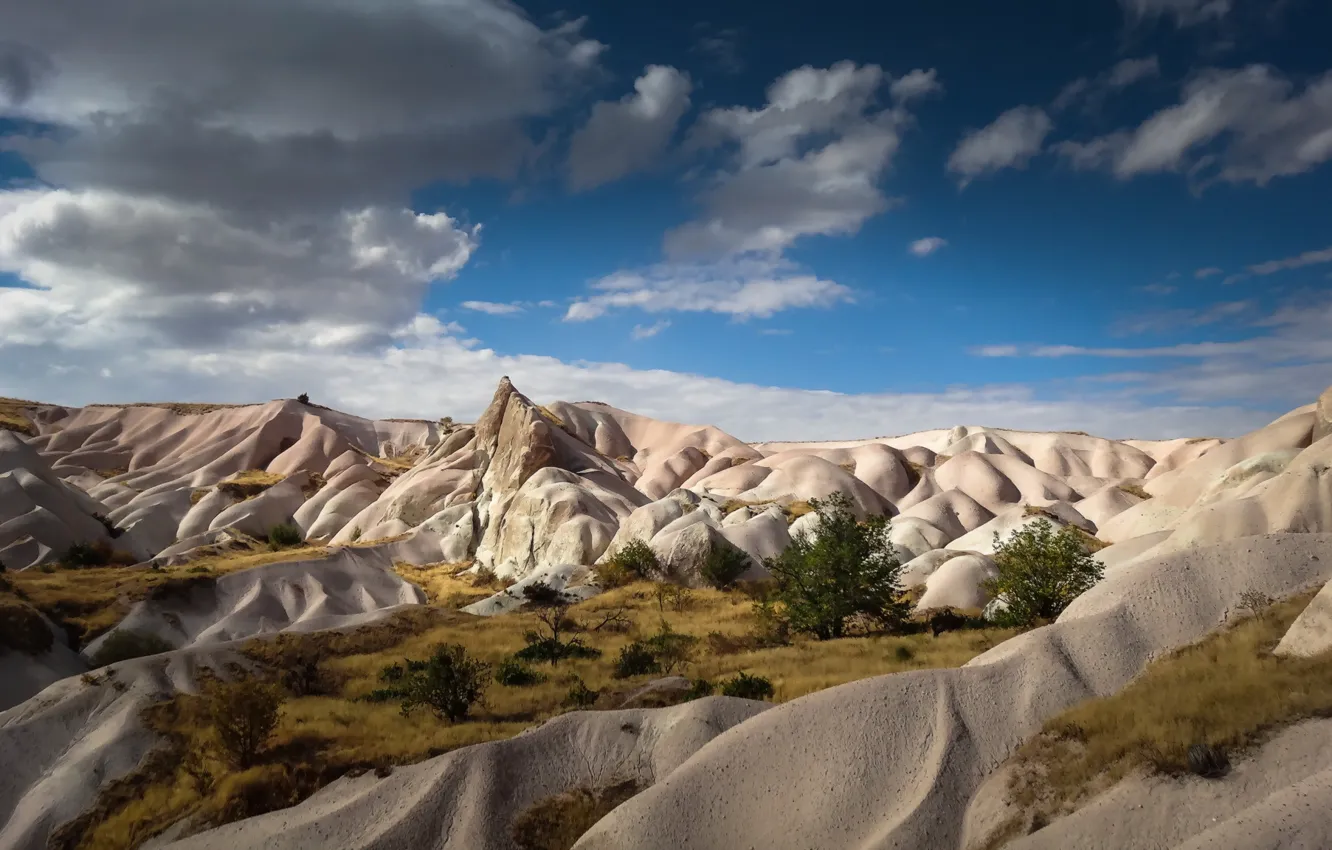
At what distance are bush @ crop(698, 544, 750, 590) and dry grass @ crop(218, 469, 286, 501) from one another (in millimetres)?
53539

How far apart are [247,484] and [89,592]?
50397 millimetres

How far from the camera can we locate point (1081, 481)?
90.1 metres

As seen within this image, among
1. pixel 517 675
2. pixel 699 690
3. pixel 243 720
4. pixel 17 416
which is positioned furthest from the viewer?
pixel 17 416

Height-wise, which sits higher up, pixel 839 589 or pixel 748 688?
pixel 839 589

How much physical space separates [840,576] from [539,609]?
13322 mm

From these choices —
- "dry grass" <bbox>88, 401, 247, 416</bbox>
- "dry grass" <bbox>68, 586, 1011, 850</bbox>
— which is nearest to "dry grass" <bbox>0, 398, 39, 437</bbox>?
"dry grass" <bbox>88, 401, 247, 416</bbox>

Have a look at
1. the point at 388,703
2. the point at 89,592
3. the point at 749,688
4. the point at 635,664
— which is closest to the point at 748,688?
the point at 749,688

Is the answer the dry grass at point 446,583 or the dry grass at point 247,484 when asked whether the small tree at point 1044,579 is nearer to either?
the dry grass at point 446,583

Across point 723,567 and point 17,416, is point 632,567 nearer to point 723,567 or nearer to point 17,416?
point 723,567

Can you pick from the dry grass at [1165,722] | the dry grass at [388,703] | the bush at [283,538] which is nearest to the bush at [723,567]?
the dry grass at [388,703]

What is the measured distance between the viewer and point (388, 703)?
→ 17.3 meters

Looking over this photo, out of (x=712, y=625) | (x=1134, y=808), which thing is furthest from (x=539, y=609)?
(x=1134, y=808)

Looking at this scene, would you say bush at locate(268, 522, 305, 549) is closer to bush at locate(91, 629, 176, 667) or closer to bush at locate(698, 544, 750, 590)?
bush at locate(91, 629, 176, 667)

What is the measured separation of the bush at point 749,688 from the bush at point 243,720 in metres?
8.30
